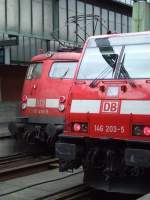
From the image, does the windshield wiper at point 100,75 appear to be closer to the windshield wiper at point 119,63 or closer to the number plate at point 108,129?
the windshield wiper at point 119,63

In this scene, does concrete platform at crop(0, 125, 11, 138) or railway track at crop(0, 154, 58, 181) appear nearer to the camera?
railway track at crop(0, 154, 58, 181)

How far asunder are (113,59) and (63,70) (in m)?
5.83

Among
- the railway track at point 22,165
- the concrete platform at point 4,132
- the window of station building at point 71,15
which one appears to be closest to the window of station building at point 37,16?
the window of station building at point 71,15

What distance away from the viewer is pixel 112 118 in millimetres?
8172

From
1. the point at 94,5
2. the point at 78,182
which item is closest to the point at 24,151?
the point at 78,182

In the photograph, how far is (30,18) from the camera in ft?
92.0

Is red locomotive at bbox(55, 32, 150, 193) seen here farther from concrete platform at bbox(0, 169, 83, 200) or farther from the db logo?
concrete platform at bbox(0, 169, 83, 200)

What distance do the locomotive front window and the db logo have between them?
0.52 m

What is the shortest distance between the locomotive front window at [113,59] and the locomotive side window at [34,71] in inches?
235

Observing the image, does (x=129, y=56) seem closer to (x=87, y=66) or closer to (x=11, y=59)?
(x=87, y=66)

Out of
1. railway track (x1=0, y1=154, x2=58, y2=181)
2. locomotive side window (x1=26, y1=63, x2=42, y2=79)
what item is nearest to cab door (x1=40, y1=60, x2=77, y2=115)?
locomotive side window (x1=26, y1=63, x2=42, y2=79)

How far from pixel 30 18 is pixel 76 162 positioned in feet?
66.4

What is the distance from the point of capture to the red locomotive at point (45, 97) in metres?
14.1

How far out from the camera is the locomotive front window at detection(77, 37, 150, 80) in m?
8.51
